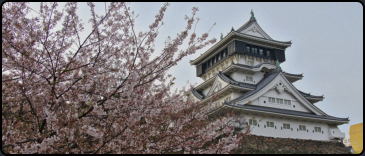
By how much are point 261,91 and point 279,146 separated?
5162mm

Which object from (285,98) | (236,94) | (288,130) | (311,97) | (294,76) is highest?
(294,76)

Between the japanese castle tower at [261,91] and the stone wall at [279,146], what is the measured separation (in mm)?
1374

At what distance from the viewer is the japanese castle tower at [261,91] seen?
20.2 metres

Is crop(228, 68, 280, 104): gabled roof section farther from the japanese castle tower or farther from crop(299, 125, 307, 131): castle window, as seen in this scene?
crop(299, 125, 307, 131): castle window

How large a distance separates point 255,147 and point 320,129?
8645mm

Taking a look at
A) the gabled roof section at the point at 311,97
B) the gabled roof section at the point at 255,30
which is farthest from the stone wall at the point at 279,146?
the gabled roof section at the point at 255,30

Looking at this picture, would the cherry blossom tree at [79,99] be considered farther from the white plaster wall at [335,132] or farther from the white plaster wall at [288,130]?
the white plaster wall at [335,132]

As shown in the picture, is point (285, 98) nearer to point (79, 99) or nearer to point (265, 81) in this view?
point (265, 81)

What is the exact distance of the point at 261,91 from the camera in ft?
70.4

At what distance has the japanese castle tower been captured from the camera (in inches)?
795

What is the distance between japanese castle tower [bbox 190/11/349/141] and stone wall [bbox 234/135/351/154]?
1.37 metres

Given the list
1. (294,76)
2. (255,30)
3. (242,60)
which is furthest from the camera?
(255,30)

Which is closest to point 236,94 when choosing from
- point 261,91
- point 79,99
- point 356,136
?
point 261,91

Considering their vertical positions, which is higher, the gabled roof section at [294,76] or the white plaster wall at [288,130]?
the gabled roof section at [294,76]
